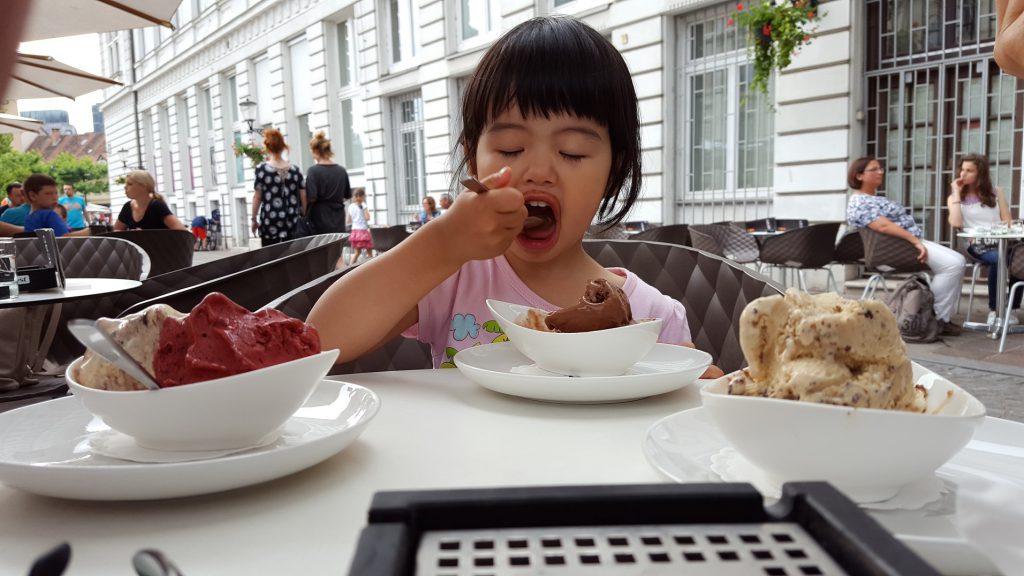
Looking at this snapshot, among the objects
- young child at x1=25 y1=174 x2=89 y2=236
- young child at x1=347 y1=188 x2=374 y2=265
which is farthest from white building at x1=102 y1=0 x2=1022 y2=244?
young child at x1=25 y1=174 x2=89 y2=236

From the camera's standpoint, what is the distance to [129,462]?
0.63 m

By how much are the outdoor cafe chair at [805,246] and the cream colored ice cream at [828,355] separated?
594 centimetres

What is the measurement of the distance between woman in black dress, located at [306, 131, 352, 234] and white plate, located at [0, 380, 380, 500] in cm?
630

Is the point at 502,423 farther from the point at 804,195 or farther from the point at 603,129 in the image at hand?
the point at 804,195

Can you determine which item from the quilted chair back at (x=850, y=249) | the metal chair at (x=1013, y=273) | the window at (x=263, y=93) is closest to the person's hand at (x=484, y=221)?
the metal chair at (x=1013, y=273)

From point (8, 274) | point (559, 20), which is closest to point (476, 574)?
point (559, 20)

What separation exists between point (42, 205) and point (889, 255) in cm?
763

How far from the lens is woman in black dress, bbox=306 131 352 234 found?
691cm

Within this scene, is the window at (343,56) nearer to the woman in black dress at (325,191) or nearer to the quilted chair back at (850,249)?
the woman in black dress at (325,191)

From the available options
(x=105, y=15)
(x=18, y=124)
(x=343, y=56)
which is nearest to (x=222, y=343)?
(x=105, y=15)

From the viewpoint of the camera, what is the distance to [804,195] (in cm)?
785

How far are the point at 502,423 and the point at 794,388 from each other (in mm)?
372

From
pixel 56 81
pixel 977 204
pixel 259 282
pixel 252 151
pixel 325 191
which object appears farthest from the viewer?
pixel 252 151

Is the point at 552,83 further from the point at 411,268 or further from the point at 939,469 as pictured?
the point at 939,469
